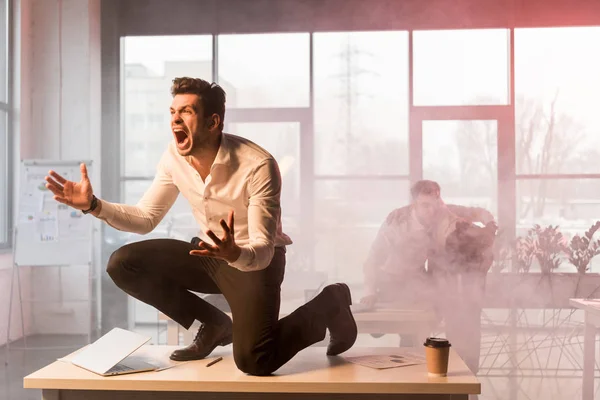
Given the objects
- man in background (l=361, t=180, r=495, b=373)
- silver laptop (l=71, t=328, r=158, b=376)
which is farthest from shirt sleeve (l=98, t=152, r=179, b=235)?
man in background (l=361, t=180, r=495, b=373)

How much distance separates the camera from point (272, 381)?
1785mm

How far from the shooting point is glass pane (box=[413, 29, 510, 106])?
156 inches

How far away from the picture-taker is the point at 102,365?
1849 millimetres

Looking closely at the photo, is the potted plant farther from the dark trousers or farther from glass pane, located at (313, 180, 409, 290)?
the dark trousers

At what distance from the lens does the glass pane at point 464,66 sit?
396 cm

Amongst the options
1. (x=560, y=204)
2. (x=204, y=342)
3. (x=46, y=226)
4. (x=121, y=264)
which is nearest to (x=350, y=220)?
(x=560, y=204)

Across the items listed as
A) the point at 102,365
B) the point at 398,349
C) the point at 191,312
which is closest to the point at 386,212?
the point at 398,349

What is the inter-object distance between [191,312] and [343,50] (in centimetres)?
242

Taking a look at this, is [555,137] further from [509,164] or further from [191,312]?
[191,312]

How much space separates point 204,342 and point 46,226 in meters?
2.37

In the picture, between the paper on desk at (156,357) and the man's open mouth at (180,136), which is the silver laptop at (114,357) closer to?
the paper on desk at (156,357)

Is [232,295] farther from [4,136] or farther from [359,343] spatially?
[4,136]

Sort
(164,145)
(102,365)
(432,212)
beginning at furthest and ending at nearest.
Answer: (164,145)
(432,212)
(102,365)

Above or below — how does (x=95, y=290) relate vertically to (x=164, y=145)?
below
